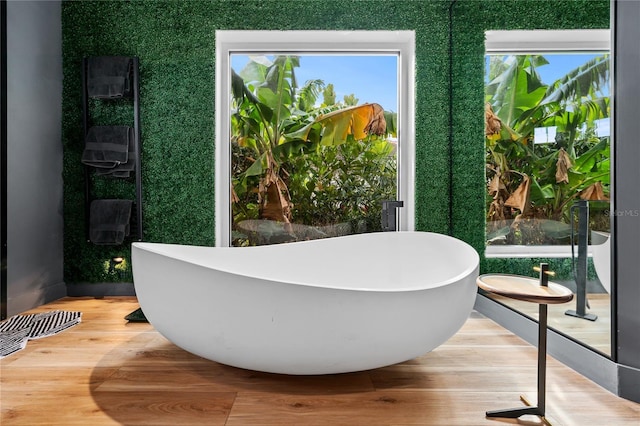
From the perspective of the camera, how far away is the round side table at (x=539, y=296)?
1.09 m

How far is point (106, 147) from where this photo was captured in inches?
100

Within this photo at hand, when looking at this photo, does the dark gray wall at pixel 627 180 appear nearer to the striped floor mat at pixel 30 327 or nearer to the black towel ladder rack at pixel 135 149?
the striped floor mat at pixel 30 327

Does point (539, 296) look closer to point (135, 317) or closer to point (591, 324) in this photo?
point (591, 324)

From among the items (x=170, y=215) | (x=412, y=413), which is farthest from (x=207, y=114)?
(x=412, y=413)

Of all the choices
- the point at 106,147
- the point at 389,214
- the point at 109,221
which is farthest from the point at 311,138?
the point at 109,221

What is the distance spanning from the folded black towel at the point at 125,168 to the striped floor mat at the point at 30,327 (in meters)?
0.93

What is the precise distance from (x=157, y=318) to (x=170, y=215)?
138 centimetres

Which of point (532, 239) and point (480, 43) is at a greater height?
point (480, 43)

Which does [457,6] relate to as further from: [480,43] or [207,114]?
[207,114]

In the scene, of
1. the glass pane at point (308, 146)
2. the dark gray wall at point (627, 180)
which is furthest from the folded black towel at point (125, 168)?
the dark gray wall at point (627, 180)

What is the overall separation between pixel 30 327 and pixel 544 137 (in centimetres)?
279

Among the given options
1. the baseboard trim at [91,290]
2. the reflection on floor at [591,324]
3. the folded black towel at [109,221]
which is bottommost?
the baseboard trim at [91,290]

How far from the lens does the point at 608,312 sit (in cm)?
135

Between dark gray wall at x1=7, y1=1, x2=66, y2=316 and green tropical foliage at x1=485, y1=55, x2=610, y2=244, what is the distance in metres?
2.91
